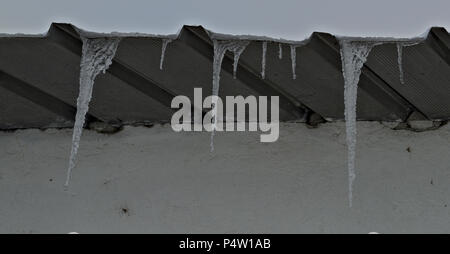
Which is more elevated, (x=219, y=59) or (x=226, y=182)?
(x=219, y=59)

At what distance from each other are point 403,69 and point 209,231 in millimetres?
984

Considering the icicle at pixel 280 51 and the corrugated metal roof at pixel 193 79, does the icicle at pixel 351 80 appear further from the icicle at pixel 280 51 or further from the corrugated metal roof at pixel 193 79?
the icicle at pixel 280 51

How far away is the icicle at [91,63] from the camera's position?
2094mm

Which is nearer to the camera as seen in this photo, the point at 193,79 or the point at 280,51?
the point at 280,51

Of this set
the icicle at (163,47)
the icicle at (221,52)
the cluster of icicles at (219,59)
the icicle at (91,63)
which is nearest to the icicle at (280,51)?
the cluster of icicles at (219,59)

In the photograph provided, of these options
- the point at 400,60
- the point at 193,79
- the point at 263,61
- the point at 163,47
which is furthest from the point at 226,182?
the point at 400,60

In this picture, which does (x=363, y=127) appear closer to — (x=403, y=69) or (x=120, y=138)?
(x=403, y=69)

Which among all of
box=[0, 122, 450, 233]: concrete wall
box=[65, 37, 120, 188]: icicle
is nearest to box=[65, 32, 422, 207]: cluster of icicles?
box=[65, 37, 120, 188]: icicle

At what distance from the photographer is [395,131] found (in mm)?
2658

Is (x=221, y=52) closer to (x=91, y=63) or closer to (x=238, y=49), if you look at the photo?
(x=238, y=49)

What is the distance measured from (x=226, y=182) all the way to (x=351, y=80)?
0.69m

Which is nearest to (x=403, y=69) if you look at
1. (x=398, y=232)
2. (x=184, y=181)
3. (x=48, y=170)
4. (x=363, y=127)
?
(x=363, y=127)

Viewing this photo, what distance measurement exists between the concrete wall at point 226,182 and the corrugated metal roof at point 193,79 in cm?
10

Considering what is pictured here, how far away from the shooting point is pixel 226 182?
8.57ft
